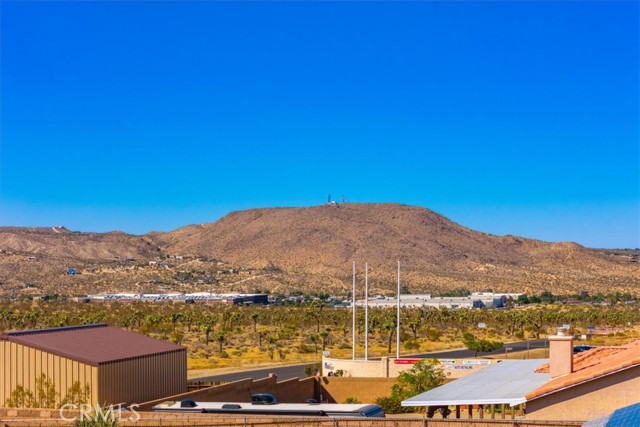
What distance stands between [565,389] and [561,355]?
279 centimetres

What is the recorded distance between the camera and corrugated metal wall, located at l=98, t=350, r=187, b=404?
103 feet

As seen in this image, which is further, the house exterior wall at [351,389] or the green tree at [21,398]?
the house exterior wall at [351,389]

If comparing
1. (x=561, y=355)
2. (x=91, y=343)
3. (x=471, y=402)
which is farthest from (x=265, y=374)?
(x=471, y=402)

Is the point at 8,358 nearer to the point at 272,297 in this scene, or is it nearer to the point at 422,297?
the point at 422,297

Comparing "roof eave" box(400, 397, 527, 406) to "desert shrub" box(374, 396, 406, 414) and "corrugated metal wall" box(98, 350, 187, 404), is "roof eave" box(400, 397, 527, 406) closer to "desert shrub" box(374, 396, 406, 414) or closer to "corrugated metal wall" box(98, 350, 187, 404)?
"corrugated metal wall" box(98, 350, 187, 404)

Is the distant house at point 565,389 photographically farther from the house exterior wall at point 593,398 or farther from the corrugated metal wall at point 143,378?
the corrugated metal wall at point 143,378

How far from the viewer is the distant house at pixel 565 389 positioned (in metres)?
22.6

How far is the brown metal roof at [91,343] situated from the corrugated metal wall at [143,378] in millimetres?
234

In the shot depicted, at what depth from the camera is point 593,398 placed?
22844 millimetres

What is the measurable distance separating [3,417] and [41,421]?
282 centimetres

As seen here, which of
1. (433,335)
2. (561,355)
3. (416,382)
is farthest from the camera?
(433,335)

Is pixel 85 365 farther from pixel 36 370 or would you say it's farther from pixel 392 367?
pixel 392 367

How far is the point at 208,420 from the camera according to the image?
2773 cm

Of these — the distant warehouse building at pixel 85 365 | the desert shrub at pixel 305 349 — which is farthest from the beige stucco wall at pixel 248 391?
the desert shrub at pixel 305 349
